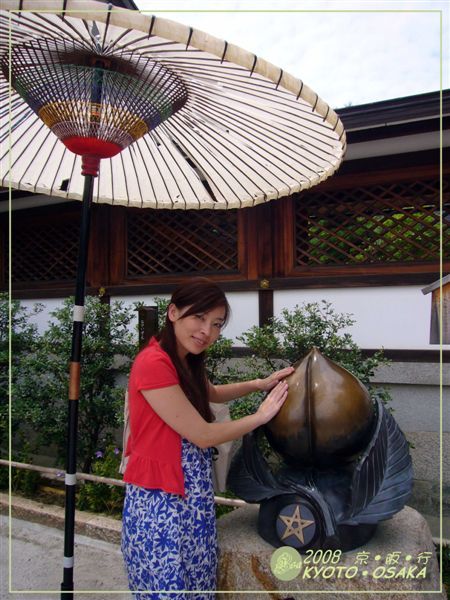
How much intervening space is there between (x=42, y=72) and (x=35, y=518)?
3.74 m

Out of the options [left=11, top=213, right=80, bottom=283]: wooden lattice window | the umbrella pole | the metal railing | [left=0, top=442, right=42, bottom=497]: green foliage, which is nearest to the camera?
the umbrella pole

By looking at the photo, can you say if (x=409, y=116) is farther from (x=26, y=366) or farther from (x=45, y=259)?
(x=45, y=259)

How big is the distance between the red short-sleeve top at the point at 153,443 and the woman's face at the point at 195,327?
0.09 metres

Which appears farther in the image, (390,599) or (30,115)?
(30,115)

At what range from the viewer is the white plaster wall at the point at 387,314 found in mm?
4625

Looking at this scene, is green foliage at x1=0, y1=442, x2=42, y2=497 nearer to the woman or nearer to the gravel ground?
the gravel ground

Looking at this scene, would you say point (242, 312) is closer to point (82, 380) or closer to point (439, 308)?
point (82, 380)

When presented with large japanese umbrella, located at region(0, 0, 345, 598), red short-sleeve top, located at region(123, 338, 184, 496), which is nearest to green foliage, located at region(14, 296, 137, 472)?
large japanese umbrella, located at region(0, 0, 345, 598)

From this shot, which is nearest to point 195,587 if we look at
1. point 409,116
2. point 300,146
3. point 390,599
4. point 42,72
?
point 390,599

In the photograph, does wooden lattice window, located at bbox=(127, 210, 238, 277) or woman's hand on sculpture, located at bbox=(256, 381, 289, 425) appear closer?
woman's hand on sculpture, located at bbox=(256, 381, 289, 425)

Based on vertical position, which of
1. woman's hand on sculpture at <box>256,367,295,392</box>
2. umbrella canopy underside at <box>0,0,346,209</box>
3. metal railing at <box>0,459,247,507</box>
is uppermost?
umbrella canopy underside at <box>0,0,346,209</box>

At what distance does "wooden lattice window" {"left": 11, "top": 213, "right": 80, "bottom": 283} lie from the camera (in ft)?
22.0

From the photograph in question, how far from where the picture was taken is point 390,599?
5.87 feet

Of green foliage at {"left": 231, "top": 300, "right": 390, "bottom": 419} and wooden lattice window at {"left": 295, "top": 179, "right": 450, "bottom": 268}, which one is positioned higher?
wooden lattice window at {"left": 295, "top": 179, "right": 450, "bottom": 268}
